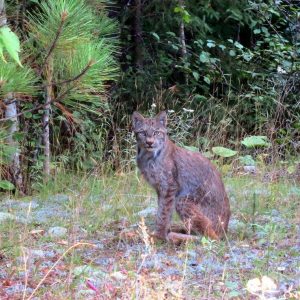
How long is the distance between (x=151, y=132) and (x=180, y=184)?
1.76ft

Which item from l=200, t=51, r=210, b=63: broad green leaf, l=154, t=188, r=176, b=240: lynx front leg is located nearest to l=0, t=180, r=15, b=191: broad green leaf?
l=154, t=188, r=176, b=240: lynx front leg

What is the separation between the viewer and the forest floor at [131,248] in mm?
3699

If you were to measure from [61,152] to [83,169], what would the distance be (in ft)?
2.53

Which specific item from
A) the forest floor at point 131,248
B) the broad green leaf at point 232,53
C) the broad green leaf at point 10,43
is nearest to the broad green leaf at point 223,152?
the forest floor at point 131,248

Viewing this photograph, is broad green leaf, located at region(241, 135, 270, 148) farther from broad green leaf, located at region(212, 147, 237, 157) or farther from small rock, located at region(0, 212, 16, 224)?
small rock, located at region(0, 212, 16, 224)

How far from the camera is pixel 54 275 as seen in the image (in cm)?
412

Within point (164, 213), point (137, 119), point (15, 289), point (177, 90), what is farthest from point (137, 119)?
point (177, 90)

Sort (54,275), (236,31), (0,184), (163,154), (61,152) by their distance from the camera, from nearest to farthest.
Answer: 1. (54,275)
2. (163,154)
3. (0,184)
4. (61,152)
5. (236,31)

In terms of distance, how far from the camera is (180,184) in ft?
18.2

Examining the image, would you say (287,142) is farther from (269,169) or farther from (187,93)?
(187,93)

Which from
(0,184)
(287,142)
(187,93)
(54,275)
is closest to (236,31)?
(187,93)

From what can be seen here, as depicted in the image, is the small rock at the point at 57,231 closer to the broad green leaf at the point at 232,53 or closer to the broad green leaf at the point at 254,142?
the broad green leaf at the point at 254,142

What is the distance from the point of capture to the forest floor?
12.1 feet

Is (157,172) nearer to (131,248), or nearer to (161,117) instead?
(161,117)
